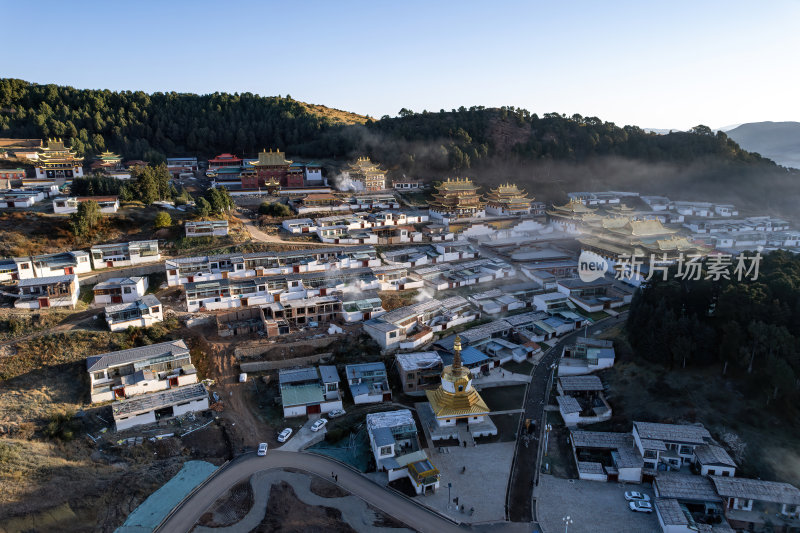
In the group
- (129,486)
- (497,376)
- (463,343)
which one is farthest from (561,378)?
(129,486)

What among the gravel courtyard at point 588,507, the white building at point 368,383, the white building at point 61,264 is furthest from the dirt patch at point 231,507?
the white building at point 61,264

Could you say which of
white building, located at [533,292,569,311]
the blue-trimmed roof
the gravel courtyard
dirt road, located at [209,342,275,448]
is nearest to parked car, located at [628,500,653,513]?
the gravel courtyard

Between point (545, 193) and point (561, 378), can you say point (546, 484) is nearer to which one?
point (561, 378)

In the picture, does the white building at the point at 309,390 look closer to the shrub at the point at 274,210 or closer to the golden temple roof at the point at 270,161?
the shrub at the point at 274,210

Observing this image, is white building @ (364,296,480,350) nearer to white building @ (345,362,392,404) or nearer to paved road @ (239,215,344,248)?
white building @ (345,362,392,404)

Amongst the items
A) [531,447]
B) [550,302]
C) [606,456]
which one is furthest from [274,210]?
[606,456]
